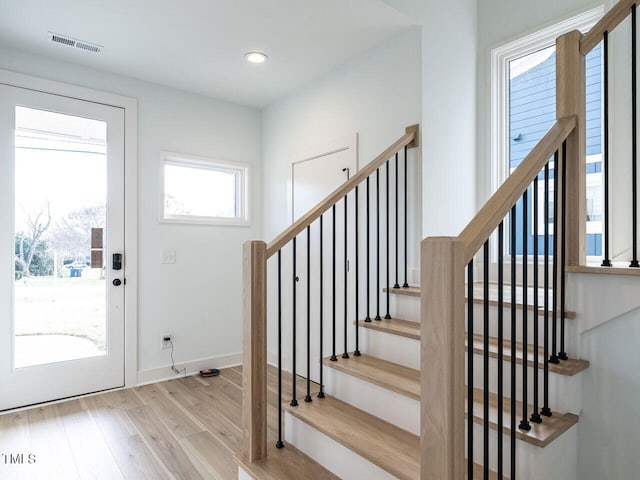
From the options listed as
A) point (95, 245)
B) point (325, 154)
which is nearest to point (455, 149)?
point (325, 154)

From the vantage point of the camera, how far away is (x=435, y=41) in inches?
105

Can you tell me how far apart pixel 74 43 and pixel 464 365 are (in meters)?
3.24

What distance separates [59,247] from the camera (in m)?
3.00

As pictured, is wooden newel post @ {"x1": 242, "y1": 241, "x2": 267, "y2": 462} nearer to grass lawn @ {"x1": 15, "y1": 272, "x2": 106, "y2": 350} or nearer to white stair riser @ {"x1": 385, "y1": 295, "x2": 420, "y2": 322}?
white stair riser @ {"x1": 385, "y1": 295, "x2": 420, "y2": 322}

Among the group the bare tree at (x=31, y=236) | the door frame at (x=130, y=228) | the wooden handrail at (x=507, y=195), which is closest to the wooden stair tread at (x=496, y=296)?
the wooden handrail at (x=507, y=195)

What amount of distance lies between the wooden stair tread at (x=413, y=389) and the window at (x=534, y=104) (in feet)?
4.68

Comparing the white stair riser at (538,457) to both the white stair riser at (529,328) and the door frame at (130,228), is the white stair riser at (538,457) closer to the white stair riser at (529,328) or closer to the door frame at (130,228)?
the white stair riser at (529,328)

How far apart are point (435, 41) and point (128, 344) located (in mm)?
3361

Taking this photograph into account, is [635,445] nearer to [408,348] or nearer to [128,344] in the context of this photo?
[408,348]

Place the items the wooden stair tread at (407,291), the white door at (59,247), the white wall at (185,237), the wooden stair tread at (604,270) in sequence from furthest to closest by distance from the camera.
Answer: the white wall at (185,237) → the white door at (59,247) → the wooden stair tread at (407,291) → the wooden stair tread at (604,270)

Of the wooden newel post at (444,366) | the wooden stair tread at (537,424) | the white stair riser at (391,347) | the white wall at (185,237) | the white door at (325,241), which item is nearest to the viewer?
the wooden newel post at (444,366)

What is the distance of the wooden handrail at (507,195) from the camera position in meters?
1.10

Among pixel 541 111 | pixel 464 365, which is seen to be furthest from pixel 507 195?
pixel 541 111

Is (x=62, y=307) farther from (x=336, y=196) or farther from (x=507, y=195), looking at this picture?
(x=507, y=195)
